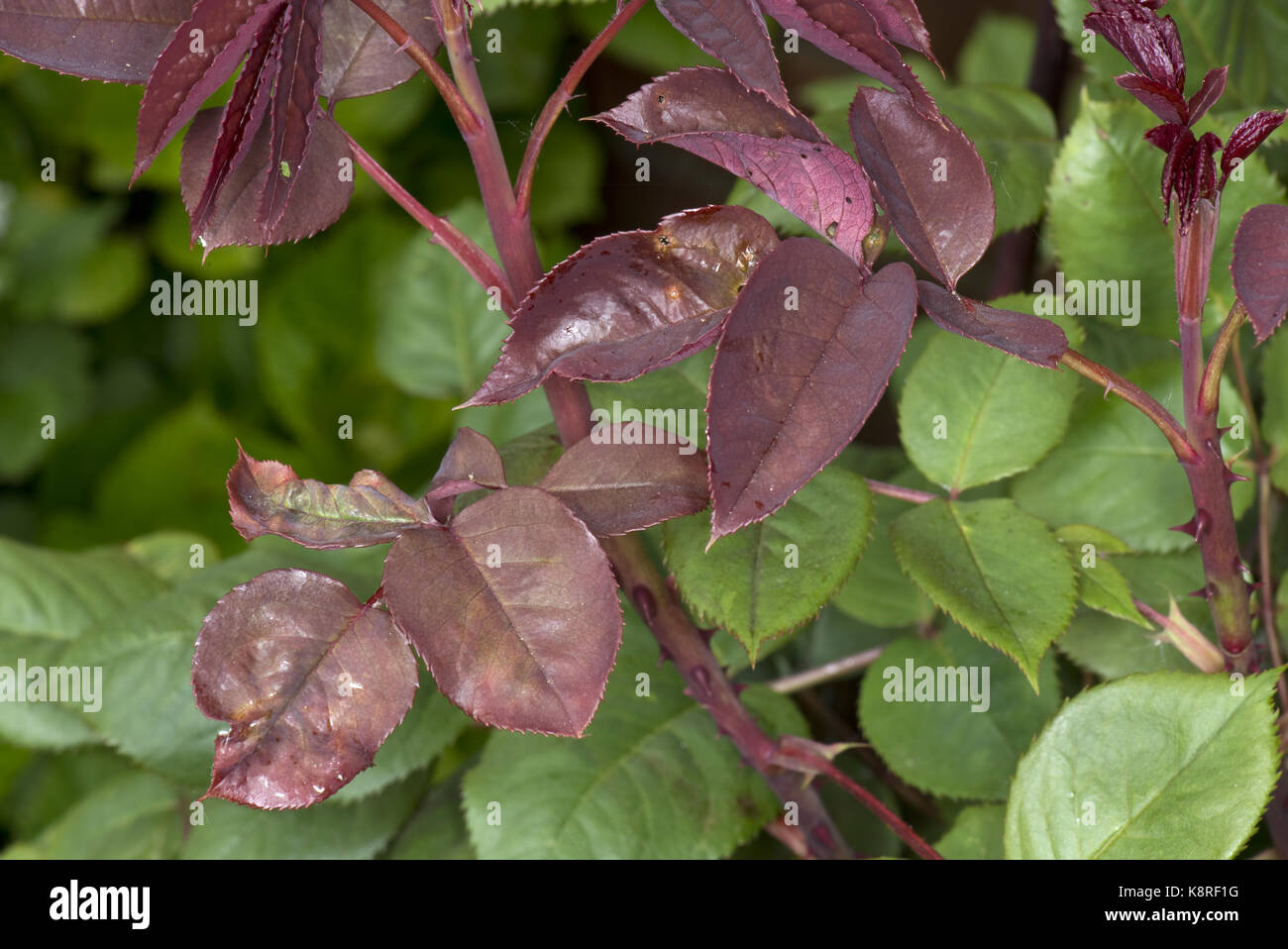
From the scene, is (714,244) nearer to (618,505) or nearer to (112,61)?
(618,505)

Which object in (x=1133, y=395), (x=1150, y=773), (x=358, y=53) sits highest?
(x=358, y=53)

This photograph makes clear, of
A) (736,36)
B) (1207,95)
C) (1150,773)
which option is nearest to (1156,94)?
(1207,95)

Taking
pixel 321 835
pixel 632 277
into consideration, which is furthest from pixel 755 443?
pixel 321 835

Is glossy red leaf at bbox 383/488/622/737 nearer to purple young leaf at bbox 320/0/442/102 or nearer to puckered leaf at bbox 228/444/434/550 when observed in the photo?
puckered leaf at bbox 228/444/434/550

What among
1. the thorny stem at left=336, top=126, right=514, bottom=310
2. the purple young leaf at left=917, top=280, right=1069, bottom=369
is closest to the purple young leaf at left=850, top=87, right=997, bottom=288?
the purple young leaf at left=917, top=280, right=1069, bottom=369

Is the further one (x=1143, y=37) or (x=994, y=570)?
(x=994, y=570)

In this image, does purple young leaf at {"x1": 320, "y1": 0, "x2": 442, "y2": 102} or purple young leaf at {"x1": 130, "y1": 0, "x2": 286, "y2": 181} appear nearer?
purple young leaf at {"x1": 130, "y1": 0, "x2": 286, "y2": 181}

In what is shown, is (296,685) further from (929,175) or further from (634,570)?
(929,175)
